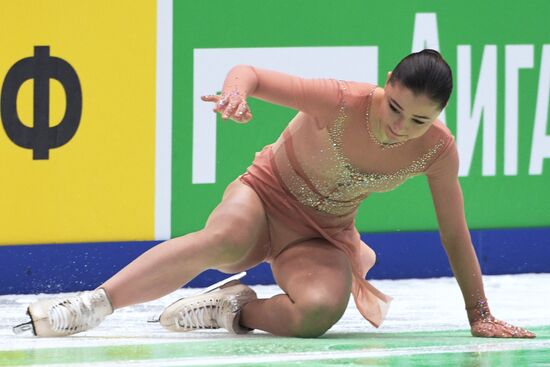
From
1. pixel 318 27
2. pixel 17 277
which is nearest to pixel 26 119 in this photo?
pixel 17 277

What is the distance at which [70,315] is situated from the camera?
416cm

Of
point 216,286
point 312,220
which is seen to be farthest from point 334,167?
point 216,286

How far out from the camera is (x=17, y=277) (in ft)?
18.4

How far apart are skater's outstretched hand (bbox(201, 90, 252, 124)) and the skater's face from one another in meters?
0.53

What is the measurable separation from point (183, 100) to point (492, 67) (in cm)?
146

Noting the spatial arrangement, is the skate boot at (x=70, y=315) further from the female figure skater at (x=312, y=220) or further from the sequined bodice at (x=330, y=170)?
the sequined bodice at (x=330, y=170)

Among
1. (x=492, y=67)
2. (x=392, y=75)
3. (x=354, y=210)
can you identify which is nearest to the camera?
(x=392, y=75)

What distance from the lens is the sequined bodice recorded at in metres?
4.31

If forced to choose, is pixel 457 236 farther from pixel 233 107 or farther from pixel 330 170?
pixel 233 107

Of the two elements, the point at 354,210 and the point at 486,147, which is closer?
the point at 354,210

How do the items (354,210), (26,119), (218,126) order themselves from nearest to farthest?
(354,210)
(26,119)
(218,126)

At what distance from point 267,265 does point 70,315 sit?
193 centimetres

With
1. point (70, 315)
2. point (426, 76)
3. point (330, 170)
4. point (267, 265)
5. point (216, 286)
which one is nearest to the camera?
point (426, 76)

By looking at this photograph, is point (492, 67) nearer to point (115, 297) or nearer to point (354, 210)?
point (354, 210)
